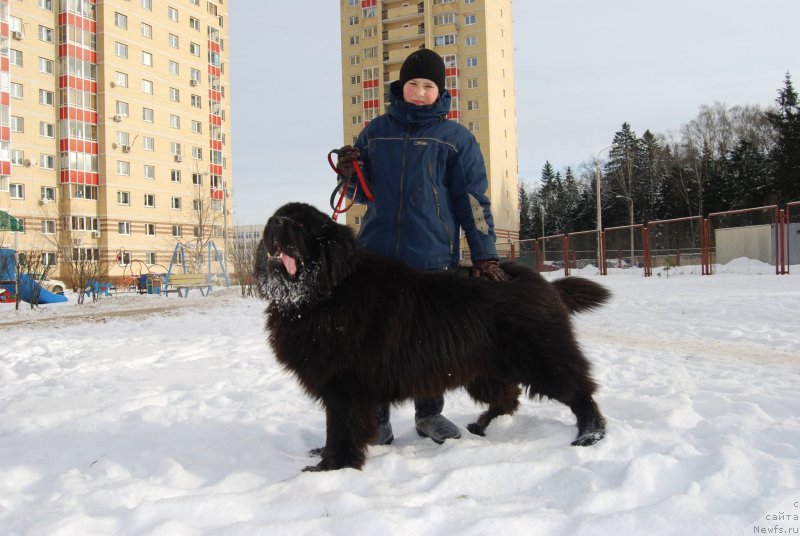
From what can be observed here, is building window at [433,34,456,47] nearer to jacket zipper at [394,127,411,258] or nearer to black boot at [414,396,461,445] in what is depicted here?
jacket zipper at [394,127,411,258]

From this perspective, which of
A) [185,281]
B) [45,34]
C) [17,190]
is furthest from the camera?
[45,34]

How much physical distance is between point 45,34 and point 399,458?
4145 centimetres

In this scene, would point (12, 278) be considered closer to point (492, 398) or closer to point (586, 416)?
point (492, 398)

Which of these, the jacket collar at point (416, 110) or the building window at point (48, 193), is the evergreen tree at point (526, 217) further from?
the jacket collar at point (416, 110)

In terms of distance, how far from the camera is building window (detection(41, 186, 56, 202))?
32797 mm

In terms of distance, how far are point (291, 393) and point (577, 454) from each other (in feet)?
7.77

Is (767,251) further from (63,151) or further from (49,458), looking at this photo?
(63,151)

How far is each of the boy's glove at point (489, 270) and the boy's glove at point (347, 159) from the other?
93cm

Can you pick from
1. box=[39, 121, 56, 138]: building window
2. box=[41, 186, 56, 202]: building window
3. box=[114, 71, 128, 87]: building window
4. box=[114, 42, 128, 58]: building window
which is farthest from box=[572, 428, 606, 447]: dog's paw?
box=[114, 42, 128, 58]: building window

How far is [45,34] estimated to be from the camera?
3303 centimetres

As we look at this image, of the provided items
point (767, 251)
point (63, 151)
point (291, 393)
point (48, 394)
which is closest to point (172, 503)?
point (291, 393)

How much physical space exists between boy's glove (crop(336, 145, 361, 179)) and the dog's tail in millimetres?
1443

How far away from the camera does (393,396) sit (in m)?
2.59

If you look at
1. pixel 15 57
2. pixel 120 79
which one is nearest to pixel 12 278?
pixel 15 57
